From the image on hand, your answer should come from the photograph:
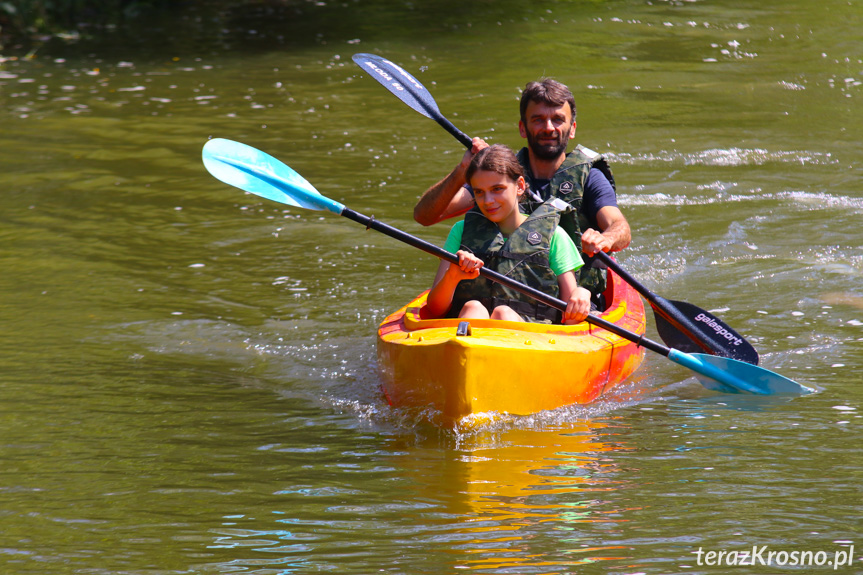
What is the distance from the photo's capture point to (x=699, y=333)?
448 centimetres

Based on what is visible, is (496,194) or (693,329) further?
(693,329)

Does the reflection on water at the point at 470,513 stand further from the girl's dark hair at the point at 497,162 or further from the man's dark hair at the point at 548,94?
the man's dark hair at the point at 548,94

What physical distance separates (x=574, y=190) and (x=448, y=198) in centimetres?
61

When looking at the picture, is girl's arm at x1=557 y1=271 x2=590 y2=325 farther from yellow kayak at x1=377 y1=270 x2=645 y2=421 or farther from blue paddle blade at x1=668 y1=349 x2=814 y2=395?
blue paddle blade at x1=668 y1=349 x2=814 y2=395

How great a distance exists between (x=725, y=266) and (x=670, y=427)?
2.37m

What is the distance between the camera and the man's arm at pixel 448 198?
445 cm

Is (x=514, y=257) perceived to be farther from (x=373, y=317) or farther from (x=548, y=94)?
(x=373, y=317)

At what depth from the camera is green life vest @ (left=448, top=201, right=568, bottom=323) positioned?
3967 mm

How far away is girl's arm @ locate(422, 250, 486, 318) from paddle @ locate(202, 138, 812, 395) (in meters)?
0.07

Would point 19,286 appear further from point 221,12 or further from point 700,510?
point 221,12

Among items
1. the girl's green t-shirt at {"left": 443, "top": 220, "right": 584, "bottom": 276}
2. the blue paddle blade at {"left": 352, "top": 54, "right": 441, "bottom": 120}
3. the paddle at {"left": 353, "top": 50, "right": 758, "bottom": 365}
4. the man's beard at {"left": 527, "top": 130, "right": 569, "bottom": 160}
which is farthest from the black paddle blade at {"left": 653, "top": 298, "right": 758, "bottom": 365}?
the blue paddle blade at {"left": 352, "top": 54, "right": 441, "bottom": 120}

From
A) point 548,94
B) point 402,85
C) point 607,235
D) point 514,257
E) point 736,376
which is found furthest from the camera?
point 402,85

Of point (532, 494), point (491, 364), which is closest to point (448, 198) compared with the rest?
point (491, 364)

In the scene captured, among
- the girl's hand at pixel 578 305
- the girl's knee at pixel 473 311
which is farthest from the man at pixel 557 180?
the girl's knee at pixel 473 311
